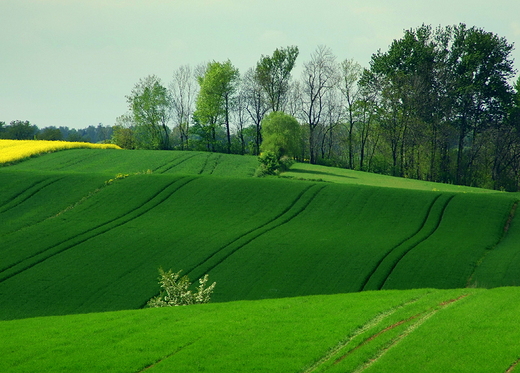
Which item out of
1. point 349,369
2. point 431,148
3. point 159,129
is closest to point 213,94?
point 159,129

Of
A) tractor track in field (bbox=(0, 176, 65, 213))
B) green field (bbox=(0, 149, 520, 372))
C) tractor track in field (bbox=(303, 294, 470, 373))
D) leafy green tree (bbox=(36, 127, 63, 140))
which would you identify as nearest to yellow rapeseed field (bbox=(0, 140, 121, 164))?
green field (bbox=(0, 149, 520, 372))

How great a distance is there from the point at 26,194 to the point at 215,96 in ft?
199

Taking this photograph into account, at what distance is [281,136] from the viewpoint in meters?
89.2

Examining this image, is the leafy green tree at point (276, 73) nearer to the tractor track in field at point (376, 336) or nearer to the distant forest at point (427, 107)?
the distant forest at point (427, 107)

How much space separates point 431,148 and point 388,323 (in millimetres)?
81360

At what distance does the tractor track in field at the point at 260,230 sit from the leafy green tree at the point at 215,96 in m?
57.8

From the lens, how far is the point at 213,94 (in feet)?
366

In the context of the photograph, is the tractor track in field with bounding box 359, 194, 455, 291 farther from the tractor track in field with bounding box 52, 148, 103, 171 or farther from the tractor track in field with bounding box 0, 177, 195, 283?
the tractor track in field with bounding box 52, 148, 103, 171

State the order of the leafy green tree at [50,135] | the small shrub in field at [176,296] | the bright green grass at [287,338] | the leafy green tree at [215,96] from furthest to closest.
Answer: the leafy green tree at [50,135], the leafy green tree at [215,96], the small shrub in field at [176,296], the bright green grass at [287,338]

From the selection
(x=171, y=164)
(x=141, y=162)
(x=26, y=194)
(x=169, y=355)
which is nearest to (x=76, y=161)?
(x=141, y=162)

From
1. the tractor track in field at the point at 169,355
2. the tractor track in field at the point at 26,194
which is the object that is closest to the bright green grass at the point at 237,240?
the tractor track in field at the point at 26,194

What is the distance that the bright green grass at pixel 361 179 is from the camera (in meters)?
73.3

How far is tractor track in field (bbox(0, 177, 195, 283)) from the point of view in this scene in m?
38.2

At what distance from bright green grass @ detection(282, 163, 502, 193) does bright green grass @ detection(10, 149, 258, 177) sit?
25.0 feet
